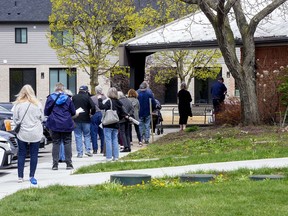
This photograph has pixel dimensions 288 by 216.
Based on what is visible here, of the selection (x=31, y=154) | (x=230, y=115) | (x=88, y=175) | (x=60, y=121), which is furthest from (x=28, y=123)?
(x=230, y=115)

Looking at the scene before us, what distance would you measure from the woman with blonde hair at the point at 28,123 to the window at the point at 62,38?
108ft

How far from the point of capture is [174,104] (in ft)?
181

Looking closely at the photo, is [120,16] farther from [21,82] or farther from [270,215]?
[270,215]

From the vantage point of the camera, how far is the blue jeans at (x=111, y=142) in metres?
18.8

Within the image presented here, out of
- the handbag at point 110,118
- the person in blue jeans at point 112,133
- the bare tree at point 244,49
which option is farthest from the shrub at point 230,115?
the handbag at point 110,118

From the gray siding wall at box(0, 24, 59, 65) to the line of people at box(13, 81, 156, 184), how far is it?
32.3 m

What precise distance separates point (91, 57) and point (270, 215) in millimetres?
38075

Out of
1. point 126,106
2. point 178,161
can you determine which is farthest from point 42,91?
point 178,161

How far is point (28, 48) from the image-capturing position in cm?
5666

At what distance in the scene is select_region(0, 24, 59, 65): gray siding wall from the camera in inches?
2218

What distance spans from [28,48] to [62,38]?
25.2ft

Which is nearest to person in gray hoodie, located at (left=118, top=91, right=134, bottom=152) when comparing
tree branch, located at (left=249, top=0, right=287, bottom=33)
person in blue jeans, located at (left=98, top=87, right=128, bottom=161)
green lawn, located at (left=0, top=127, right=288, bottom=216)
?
person in blue jeans, located at (left=98, top=87, right=128, bottom=161)

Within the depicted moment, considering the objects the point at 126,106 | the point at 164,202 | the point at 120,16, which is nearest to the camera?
the point at 164,202

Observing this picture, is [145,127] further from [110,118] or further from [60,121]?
[60,121]
